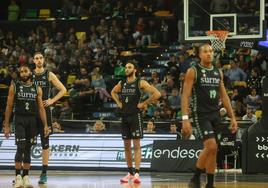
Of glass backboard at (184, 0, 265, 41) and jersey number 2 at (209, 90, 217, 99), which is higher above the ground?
glass backboard at (184, 0, 265, 41)

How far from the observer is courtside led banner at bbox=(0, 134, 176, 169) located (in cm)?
1794

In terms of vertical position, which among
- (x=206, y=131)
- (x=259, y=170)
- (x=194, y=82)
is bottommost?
(x=259, y=170)

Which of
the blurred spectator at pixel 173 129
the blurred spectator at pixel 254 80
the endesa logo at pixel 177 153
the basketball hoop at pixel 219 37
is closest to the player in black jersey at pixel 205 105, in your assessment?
the endesa logo at pixel 177 153

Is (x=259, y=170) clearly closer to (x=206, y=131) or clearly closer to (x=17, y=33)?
(x=206, y=131)

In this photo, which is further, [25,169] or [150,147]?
[150,147]

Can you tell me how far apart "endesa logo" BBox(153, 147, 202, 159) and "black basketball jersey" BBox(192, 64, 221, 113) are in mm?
6384

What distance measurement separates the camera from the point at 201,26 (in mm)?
18516

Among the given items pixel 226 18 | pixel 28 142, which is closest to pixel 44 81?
pixel 28 142

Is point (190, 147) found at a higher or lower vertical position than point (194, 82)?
lower

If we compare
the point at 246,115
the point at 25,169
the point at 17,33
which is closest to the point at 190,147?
the point at 246,115

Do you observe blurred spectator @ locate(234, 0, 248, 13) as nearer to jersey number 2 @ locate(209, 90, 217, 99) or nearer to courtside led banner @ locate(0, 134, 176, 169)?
courtside led banner @ locate(0, 134, 176, 169)

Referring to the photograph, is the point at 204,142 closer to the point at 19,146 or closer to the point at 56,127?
the point at 19,146

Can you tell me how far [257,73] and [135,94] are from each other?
30.0 ft

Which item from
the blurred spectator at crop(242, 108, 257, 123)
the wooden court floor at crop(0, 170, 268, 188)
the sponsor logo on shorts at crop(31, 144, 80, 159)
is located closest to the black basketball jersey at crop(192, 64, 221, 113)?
the wooden court floor at crop(0, 170, 268, 188)
